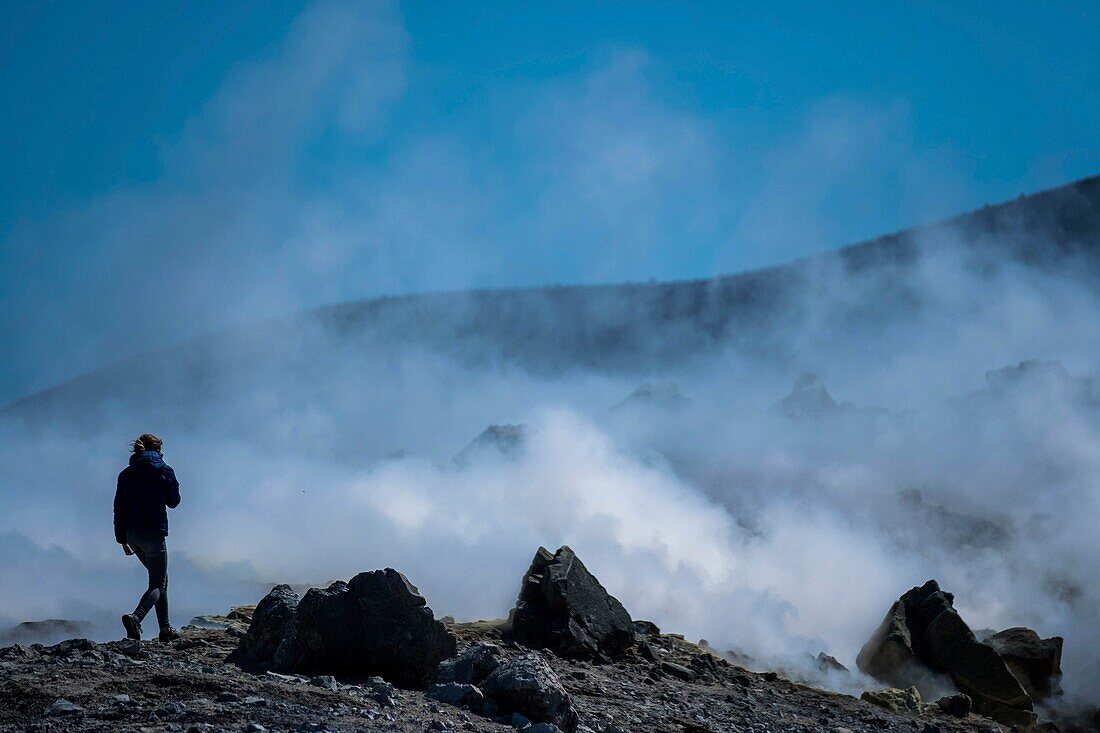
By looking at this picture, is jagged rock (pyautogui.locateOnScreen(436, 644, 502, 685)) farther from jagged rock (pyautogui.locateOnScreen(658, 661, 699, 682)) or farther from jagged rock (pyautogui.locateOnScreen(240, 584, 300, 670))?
jagged rock (pyautogui.locateOnScreen(658, 661, 699, 682))

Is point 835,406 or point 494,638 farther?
point 835,406

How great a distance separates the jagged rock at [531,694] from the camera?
297 inches

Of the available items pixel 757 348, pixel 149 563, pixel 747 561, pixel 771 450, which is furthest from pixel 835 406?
pixel 149 563

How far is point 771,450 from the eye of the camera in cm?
3812

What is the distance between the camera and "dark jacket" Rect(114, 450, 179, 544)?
9.55 meters

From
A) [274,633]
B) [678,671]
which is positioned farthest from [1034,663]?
[274,633]

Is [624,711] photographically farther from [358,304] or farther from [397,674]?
[358,304]

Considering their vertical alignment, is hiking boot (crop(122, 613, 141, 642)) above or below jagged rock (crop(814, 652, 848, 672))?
below

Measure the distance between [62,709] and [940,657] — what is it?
12382 millimetres

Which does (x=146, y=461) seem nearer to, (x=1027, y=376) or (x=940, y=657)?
(x=940, y=657)

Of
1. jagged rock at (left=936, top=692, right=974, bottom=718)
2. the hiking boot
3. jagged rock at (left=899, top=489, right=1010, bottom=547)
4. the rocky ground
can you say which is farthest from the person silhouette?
jagged rock at (left=899, top=489, right=1010, bottom=547)

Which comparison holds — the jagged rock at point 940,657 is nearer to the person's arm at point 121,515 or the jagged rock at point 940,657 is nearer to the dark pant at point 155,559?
the dark pant at point 155,559

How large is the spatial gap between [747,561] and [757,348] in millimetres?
39388

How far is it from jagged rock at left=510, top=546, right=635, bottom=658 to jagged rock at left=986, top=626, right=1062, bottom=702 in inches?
291
